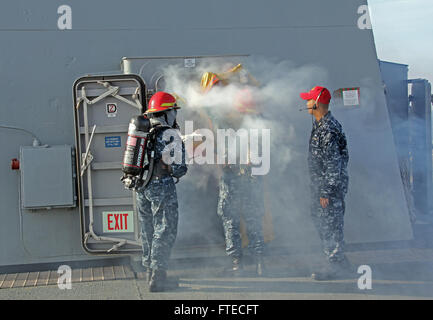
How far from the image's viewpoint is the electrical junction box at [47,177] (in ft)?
18.6

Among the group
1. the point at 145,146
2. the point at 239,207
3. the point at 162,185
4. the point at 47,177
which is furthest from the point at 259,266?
the point at 47,177

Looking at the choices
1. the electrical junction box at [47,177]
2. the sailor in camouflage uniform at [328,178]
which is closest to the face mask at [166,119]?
the electrical junction box at [47,177]

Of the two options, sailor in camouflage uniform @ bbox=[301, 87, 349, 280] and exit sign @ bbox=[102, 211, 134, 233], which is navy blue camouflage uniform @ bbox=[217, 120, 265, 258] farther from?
exit sign @ bbox=[102, 211, 134, 233]

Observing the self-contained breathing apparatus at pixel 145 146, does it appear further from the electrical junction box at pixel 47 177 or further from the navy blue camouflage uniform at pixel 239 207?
the electrical junction box at pixel 47 177

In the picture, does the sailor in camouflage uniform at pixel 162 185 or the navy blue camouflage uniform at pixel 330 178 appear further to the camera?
the navy blue camouflage uniform at pixel 330 178

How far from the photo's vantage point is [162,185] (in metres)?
5.14

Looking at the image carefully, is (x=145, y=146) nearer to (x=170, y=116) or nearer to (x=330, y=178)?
(x=170, y=116)

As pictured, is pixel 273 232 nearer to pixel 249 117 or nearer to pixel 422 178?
pixel 249 117

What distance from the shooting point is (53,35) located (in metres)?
6.07

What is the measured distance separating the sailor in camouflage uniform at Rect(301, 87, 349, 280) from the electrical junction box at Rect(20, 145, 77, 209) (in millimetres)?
2720

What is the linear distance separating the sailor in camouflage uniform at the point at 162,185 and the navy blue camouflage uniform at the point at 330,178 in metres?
1.46

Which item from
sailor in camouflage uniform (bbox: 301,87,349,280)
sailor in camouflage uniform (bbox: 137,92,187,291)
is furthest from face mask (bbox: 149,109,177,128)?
sailor in camouflage uniform (bbox: 301,87,349,280)
